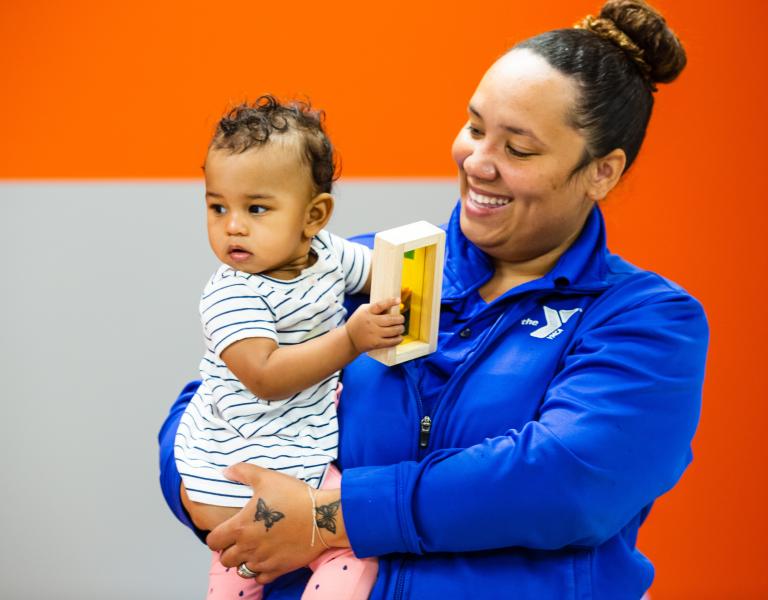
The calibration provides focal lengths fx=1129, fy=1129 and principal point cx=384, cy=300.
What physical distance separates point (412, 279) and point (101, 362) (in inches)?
66.7

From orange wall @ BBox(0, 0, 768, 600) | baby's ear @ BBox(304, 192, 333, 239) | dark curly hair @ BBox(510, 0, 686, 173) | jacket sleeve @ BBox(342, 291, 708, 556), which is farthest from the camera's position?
orange wall @ BBox(0, 0, 768, 600)

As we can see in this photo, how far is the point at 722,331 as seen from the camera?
10.3 ft

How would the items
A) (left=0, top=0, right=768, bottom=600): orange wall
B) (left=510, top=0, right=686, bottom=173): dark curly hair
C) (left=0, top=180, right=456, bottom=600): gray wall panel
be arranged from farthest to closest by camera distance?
(left=0, top=180, right=456, bottom=600): gray wall panel → (left=0, top=0, right=768, bottom=600): orange wall → (left=510, top=0, right=686, bottom=173): dark curly hair

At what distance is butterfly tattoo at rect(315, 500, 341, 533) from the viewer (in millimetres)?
1633

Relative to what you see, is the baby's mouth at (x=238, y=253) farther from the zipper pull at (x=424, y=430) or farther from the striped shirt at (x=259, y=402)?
the zipper pull at (x=424, y=430)

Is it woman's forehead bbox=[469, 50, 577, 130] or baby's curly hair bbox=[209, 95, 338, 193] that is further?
woman's forehead bbox=[469, 50, 577, 130]

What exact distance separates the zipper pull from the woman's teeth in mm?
364

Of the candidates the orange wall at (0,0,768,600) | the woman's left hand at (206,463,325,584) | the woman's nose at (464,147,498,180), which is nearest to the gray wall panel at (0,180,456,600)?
the orange wall at (0,0,768,600)

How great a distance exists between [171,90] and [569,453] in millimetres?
1872

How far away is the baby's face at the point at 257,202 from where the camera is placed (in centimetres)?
162

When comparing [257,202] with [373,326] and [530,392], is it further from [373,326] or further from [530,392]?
[530,392]

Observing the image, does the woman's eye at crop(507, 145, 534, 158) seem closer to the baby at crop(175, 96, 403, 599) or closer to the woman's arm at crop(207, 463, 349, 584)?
the baby at crop(175, 96, 403, 599)

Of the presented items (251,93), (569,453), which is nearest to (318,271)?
(569,453)

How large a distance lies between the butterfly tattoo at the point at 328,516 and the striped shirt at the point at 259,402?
0.08m
